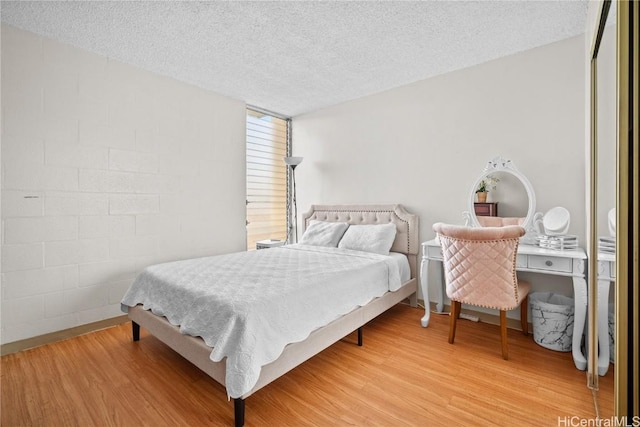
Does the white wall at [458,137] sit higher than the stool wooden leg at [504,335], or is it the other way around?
the white wall at [458,137]

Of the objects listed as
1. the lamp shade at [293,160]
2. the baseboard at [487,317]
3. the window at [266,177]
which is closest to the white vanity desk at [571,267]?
the baseboard at [487,317]

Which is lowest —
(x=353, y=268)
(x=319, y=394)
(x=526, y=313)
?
(x=319, y=394)

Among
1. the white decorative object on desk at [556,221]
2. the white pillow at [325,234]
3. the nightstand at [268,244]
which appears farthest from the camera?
the nightstand at [268,244]

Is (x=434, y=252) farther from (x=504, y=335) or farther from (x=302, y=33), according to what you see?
(x=302, y=33)

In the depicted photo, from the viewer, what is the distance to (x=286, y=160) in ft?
13.4

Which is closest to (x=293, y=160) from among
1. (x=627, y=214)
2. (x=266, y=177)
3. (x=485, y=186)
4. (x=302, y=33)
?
(x=266, y=177)

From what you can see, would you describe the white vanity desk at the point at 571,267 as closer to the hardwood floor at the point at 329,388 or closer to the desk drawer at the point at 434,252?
the hardwood floor at the point at 329,388

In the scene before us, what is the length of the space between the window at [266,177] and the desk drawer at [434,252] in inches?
97.0

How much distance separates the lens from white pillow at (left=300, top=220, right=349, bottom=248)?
11.6 feet

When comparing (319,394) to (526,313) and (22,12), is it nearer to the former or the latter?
(526,313)

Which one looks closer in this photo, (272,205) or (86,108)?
(86,108)

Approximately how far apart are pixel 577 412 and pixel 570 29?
2700 millimetres

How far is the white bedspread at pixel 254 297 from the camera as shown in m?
1.54

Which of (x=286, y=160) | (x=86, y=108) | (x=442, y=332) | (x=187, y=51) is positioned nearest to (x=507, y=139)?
(x=442, y=332)
